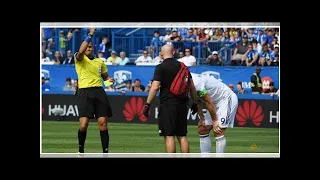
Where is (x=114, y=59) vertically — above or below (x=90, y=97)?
above

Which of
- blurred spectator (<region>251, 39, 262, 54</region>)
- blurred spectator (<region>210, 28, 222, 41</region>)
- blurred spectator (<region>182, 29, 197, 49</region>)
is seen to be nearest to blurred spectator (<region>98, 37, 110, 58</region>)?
blurred spectator (<region>182, 29, 197, 49</region>)

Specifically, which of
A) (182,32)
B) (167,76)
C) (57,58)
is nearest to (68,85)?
(57,58)

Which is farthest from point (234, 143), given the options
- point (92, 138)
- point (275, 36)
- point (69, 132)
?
point (275, 36)

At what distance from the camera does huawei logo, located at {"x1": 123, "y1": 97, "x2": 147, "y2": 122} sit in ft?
87.7

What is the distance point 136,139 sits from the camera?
1973 cm

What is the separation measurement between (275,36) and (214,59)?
231cm

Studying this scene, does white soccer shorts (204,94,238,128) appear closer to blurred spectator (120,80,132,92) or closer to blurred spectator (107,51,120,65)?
blurred spectator (120,80,132,92)

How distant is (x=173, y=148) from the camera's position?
1218cm

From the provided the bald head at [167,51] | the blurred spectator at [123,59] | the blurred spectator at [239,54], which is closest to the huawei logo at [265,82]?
the blurred spectator at [239,54]

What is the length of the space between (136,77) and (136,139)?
28.4 ft

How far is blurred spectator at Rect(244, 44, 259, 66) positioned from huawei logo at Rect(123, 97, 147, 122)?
3935mm

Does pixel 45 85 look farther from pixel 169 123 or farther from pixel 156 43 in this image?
pixel 169 123

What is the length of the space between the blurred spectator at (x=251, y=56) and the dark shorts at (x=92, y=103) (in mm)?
14501

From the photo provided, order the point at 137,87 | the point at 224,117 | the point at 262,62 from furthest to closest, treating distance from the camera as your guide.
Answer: the point at 262,62, the point at 137,87, the point at 224,117
